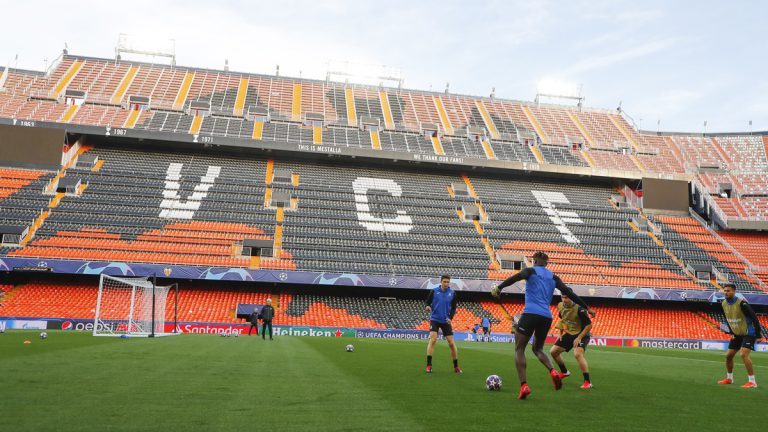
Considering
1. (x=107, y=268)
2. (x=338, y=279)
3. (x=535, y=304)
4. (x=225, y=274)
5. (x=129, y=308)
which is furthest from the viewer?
(x=338, y=279)

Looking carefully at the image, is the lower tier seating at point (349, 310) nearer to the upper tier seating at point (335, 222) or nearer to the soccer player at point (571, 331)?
the upper tier seating at point (335, 222)

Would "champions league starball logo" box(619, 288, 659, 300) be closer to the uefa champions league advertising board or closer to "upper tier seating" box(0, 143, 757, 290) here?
"upper tier seating" box(0, 143, 757, 290)

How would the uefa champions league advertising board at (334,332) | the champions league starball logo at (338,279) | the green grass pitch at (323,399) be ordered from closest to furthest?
1. the green grass pitch at (323,399)
2. the uefa champions league advertising board at (334,332)
3. the champions league starball logo at (338,279)

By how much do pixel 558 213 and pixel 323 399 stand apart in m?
43.9

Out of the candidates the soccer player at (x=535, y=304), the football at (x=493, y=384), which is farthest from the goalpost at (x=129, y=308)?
the soccer player at (x=535, y=304)

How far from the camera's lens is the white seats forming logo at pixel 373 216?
4403 cm

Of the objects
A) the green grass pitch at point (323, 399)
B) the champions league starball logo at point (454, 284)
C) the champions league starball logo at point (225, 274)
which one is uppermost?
the champions league starball logo at point (225, 274)

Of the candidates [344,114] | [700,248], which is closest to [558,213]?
[700,248]

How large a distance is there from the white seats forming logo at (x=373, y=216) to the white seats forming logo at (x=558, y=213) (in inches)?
469

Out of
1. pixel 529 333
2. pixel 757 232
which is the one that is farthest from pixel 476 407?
pixel 757 232

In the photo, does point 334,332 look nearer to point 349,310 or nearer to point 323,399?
point 349,310

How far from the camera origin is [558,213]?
48438mm

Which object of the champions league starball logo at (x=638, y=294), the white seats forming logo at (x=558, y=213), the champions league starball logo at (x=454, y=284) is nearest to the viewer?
the champions league starball logo at (x=454, y=284)

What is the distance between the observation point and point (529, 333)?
824cm
